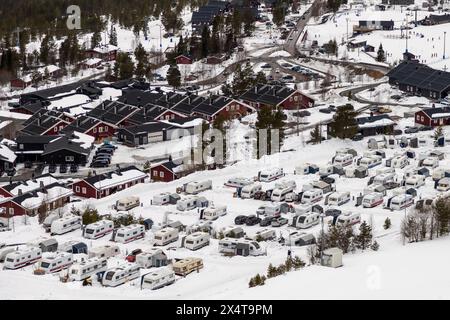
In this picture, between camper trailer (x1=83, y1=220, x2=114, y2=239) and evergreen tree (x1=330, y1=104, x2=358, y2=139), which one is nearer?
camper trailer (x1=83, y1=220, x2=114, y2=239)

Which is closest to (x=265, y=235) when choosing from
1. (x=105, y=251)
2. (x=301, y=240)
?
(x=301, y=240)

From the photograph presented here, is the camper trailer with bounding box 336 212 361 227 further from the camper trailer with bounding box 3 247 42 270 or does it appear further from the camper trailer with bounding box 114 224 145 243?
the camper trailer with bounding box 3 247 42 270

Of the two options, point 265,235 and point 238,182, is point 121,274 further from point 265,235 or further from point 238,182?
point 238,182

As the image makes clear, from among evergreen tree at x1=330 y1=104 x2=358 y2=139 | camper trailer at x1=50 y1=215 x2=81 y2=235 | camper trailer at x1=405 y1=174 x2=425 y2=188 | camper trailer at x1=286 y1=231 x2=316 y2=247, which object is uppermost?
evergreen tree at x1=330 y1=104 x2=358 y2=139

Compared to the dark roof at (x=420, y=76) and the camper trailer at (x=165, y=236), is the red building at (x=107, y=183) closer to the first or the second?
the camper trailer at (x=165, y=236)

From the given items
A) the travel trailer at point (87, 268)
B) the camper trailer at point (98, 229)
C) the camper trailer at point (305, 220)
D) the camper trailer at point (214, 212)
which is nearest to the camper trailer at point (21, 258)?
the travel trailer at point (87, 268)

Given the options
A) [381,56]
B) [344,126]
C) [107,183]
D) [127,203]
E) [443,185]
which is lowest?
[107,183]

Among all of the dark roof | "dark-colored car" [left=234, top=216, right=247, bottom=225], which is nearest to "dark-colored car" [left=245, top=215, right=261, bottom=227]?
"dark-colored car" [left=234, top=216, right=247, bottom=225]

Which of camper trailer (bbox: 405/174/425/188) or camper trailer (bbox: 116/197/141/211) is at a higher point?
camper trailer (bbox: 405/174/425/188)
